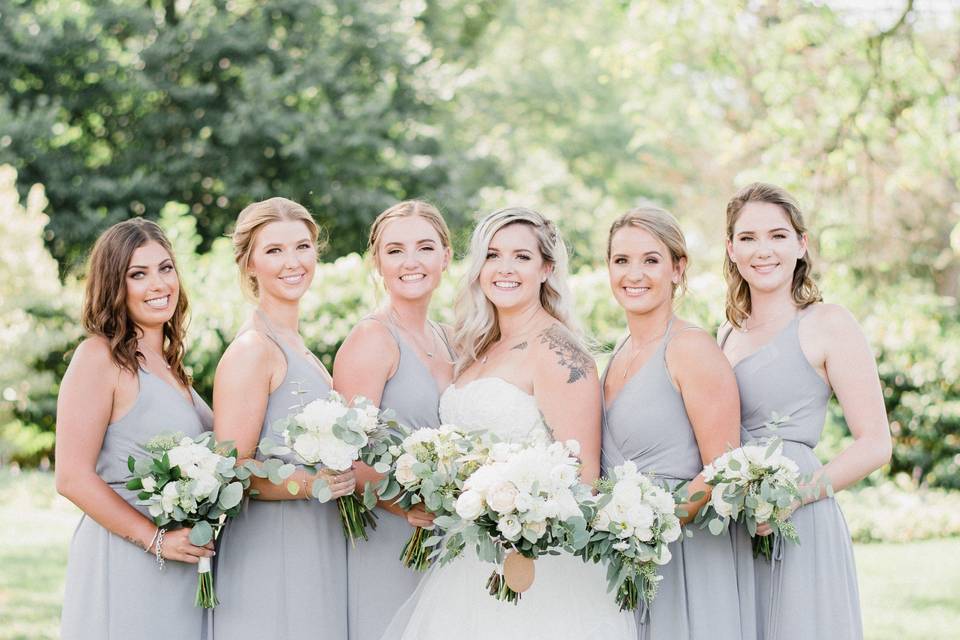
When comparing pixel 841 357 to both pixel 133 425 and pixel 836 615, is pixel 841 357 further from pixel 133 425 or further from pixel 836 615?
pixel 133 425

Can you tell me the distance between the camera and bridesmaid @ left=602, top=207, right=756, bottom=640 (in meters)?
4.43

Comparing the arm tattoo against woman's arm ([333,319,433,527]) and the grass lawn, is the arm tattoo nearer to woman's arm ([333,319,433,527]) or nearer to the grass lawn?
woman's arm ([333,319,433,527])

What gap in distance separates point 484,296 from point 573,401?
31.6 inches

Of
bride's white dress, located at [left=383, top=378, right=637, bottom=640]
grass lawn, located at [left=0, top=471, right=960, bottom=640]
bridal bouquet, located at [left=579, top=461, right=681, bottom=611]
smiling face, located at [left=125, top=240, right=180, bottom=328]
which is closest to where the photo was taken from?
bridal bouquet, located at [left=579, top=461, right=681, bottom=611]

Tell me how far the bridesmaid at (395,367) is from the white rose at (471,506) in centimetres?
62

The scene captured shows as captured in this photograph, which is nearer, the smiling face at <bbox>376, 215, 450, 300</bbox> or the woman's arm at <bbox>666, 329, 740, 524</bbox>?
the woman's arm at <bbox>666, 329, 740, 524</bbox>

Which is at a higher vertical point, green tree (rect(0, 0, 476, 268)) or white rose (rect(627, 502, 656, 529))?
green tree (rect(0, 0, 476, 268))

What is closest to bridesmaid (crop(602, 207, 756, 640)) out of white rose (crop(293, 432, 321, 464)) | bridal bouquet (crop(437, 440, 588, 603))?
bridal bouquet (crop(437, 440, 588, 603))

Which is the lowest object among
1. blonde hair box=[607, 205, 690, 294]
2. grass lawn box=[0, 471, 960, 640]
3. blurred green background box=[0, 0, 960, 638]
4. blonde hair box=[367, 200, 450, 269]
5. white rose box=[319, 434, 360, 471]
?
grass lawn box=[0, 471, 960, 640]

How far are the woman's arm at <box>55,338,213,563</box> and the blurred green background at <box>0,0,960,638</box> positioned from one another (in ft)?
5.02

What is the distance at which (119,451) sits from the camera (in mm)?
4566

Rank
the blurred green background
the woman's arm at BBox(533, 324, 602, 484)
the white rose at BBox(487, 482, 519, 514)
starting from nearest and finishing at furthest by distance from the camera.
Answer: the white rose at BBox(487, 482, 519, 514) → the woman's arm at BBox(533, 324, 602, 484) → the blurred green background

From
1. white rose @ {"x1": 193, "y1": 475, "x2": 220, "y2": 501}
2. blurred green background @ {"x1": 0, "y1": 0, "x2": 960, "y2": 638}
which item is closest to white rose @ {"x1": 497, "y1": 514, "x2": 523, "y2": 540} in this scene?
white rose @ {"x1": 193, "y1": 475, "x2": 220, "y2": 501}

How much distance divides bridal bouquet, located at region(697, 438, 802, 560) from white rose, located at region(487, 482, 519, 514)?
2.84 ft
